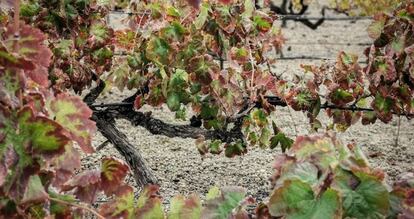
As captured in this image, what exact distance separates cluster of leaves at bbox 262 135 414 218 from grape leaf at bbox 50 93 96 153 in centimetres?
28

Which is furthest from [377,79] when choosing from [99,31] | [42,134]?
[42,134]

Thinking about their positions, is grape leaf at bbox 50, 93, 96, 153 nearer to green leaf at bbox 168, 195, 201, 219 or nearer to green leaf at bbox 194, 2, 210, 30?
green leaf at bbox 168, 195, 201, 219

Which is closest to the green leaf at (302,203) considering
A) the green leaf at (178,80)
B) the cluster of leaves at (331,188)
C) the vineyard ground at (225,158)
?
the cluster of leaves at (331,188)

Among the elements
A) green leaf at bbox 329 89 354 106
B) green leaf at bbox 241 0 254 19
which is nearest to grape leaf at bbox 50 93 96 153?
green leaf at bbox 241 0 254 19

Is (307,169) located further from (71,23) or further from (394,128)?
(394,128)

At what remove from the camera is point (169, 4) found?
2.66 meters

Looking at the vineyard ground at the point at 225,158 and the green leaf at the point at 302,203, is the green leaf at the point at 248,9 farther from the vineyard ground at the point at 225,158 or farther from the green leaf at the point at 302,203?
the green leaf at the point at 302,203

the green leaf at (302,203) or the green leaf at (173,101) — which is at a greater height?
the green leaf at (302,203)

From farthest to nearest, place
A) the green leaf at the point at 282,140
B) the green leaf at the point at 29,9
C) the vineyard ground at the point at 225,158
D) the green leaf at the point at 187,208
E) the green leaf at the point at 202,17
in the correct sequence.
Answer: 1. the vineyard ground at the point at 225,158
2. the green leaf at the point at 282,140
3. the green leaf at the point at 29,9
4. the green leaf at the point at 202,17
5. the green leaf at the point at 187,208

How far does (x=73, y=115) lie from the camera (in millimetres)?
1021

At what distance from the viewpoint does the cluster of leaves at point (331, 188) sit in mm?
854

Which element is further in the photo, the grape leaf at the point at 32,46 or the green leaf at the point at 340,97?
the green leaf at the point at 340,97

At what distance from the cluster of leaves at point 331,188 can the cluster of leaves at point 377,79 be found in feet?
5.69

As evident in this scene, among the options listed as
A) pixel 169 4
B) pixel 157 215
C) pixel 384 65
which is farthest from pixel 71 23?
pixel 157 215
